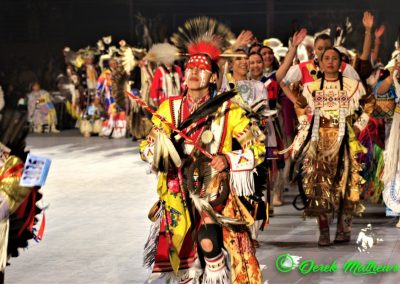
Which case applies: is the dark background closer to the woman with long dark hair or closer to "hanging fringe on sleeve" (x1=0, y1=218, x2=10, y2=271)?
the woman with long dark hair

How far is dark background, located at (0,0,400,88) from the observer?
2391cm

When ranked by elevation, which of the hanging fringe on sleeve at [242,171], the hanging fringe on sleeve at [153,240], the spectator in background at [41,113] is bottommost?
the spectator in background at [41,113]

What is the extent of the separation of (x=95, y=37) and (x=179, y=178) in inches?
785

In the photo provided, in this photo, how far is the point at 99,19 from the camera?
25406 millimetres

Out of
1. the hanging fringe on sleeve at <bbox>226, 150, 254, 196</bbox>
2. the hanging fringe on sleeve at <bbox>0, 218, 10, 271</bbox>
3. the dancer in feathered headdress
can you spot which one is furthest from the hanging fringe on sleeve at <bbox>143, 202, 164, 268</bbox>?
the hanging fringe on sleeve at <bbox>0, 218, 10, 271</bbox>

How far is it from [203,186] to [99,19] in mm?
20086

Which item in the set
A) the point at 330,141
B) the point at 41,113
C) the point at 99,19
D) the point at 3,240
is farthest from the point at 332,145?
the point at 99,19

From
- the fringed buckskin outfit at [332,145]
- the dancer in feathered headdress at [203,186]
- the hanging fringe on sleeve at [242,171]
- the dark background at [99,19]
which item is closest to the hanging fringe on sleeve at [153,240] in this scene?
the dancer in feathered headdress at [203,186]

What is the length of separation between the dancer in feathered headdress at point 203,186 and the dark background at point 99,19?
18.1 meters

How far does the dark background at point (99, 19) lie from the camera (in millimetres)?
23906

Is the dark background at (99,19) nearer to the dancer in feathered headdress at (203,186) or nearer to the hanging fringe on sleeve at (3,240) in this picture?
the dancer in feathered headdress at (203,186)

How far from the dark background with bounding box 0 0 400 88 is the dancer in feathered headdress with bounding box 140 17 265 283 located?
711 inches

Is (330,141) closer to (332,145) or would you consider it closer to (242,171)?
(332,145)

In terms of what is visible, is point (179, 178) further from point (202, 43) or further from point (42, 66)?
point (42, 66)
